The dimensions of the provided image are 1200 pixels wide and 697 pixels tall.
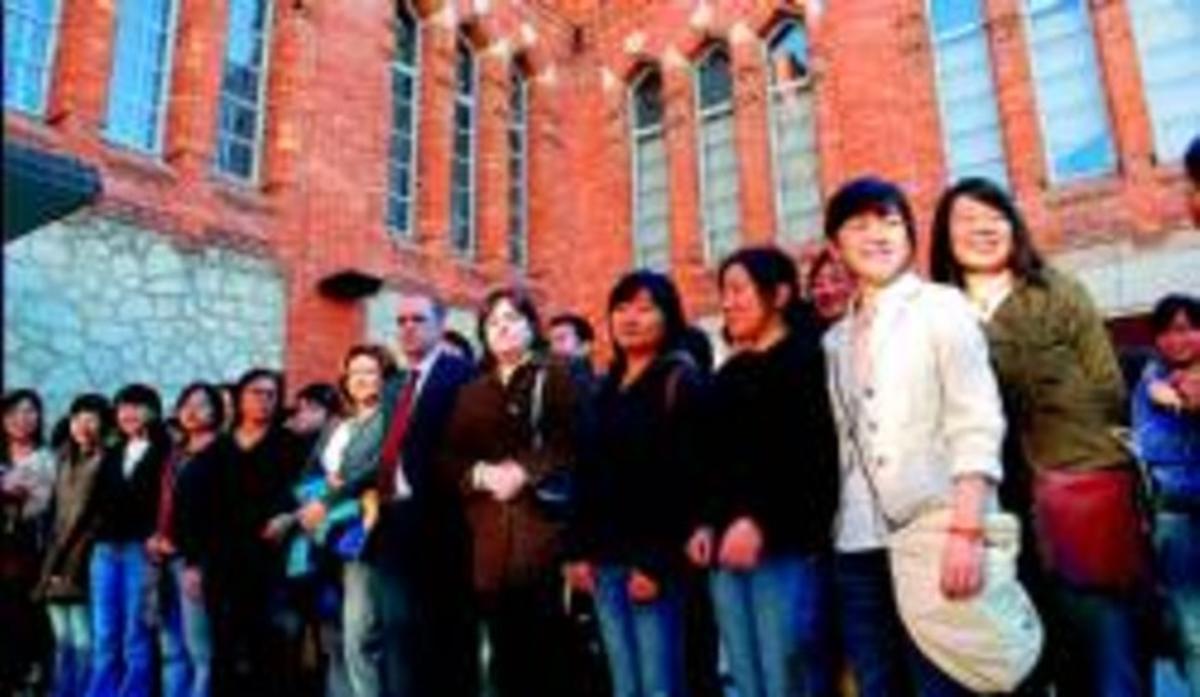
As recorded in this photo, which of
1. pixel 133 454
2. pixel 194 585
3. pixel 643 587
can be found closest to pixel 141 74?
pixel 133 454

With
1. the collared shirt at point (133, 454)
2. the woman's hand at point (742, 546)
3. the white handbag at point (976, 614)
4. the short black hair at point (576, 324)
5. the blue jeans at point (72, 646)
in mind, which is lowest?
the blue jeans at point (72, 646)

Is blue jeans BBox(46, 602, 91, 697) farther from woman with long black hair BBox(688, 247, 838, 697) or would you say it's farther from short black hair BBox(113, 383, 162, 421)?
woman with long black hair BBox(688, 247, 838, 697)

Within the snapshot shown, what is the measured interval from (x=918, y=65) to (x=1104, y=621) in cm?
1051

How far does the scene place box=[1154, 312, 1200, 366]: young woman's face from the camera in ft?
13.0

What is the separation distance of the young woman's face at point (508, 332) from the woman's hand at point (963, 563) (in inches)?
90.2

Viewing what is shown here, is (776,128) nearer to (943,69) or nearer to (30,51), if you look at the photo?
(943,69)

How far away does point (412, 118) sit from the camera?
13.0 meters

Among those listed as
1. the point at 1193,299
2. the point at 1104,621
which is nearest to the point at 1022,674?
the point at 1104,621

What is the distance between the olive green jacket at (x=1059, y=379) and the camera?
3199 mm

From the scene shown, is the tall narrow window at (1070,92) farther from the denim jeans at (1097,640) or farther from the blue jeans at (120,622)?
the blue jeans at (120,622)

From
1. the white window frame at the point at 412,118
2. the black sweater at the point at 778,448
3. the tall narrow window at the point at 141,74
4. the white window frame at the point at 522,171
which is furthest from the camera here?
the white window frame at the point at 522,171

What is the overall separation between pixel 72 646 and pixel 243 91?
6.51 metres

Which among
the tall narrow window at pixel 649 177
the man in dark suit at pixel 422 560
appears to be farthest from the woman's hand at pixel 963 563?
the tall narrow window at pixel 649 177

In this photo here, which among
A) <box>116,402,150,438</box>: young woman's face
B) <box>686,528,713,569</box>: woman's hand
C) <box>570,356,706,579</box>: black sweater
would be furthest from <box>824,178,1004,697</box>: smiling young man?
<box>116,402,150,438</box>: young woman's face
